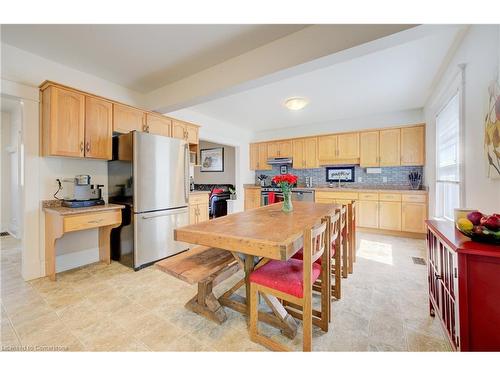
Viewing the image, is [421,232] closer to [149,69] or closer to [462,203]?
[462,203]

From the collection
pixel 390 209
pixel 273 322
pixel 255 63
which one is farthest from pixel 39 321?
pixel 390 209

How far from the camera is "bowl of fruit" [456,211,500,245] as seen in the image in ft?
3.46

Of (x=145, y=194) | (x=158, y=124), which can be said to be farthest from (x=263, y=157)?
(x=145, y=194)

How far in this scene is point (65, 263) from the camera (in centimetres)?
265

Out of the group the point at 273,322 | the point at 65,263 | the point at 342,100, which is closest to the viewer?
the point at 273,322

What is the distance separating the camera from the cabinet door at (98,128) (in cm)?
253

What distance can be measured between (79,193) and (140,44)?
6.10 ft

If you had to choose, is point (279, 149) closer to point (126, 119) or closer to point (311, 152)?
point (311, 152)

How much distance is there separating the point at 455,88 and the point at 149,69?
11.7 feet

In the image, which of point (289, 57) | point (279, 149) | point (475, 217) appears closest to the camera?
point (475, 217)

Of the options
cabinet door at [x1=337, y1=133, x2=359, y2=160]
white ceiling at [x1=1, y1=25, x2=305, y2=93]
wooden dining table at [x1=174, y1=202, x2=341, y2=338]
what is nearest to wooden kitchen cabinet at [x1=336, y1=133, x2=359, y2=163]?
cabinet door at [x1=337, y1=133, x2=359, y2=160]

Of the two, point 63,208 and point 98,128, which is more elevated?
point 98,128

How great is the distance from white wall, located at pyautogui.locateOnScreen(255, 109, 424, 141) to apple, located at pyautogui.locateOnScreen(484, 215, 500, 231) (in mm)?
4118

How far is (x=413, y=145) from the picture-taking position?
13.7 ft
